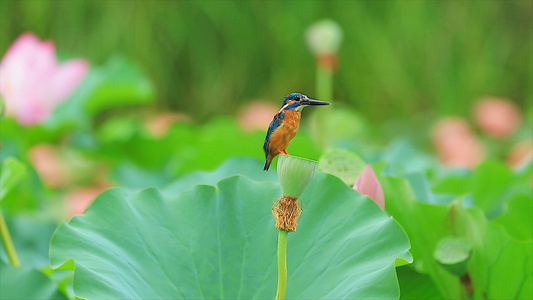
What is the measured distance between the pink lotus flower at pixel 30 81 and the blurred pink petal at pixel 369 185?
0.68 m

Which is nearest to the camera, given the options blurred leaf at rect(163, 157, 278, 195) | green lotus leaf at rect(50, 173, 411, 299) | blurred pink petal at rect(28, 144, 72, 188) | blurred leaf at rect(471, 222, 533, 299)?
green lotus leaf at rect(50, 173, 411, 299)

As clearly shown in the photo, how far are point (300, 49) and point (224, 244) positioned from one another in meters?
3.43

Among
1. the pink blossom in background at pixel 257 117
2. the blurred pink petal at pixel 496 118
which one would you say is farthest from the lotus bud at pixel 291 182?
the blurred pink petal at pixel 496 118

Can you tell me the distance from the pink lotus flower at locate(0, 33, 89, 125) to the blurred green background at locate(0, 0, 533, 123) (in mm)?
2654

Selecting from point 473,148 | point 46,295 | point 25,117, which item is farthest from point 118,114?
point 46,295

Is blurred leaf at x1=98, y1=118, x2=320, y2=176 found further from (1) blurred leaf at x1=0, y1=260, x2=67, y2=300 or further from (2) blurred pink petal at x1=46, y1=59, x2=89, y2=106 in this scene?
(1) blurred leaf at x1=0, y1=260, x2=67, y2=300

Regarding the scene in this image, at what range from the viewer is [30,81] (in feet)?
4.25

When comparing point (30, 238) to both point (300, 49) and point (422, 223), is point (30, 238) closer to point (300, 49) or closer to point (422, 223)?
point (422, 223)

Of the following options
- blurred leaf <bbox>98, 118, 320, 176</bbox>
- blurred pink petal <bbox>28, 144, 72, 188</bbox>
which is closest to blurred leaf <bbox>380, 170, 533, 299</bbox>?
blurred leaf <bbox>98, 118, 320, 176</bbox>

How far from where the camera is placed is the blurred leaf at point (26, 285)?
847mm

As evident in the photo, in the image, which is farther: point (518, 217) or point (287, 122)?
point (518, 217)

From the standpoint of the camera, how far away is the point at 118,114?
4.00 meters

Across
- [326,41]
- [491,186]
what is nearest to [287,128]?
[326,41]

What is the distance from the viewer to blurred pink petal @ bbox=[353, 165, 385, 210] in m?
0.78
